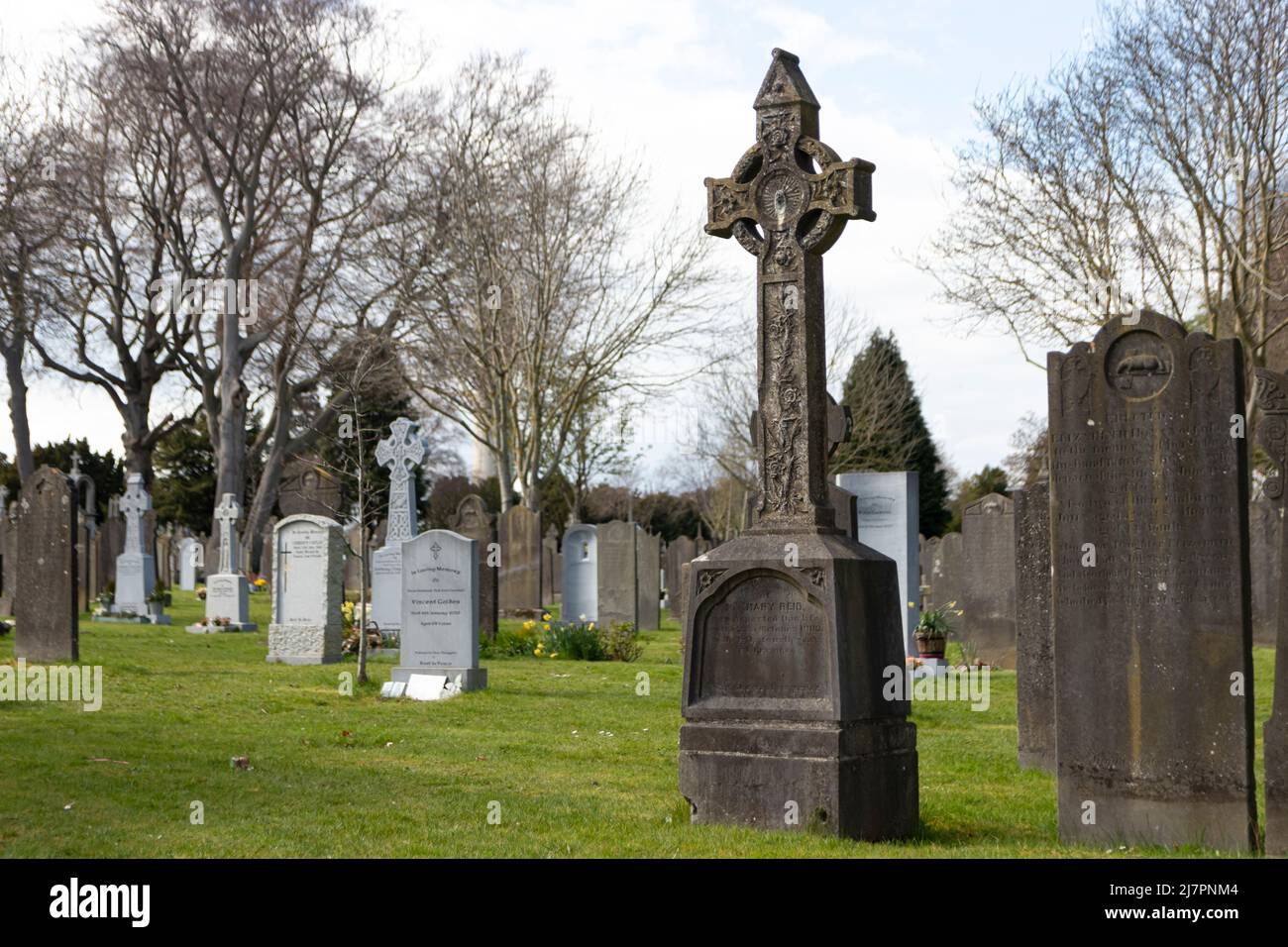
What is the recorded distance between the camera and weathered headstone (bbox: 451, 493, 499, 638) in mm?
21281

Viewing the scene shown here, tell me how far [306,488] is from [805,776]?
38.2 metres

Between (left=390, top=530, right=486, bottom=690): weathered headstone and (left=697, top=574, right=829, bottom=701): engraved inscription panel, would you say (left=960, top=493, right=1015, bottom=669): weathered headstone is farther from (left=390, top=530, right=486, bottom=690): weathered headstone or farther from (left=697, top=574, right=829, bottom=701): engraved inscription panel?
(left=697, top=574, right=829, bottom=701): engraved inscription panel

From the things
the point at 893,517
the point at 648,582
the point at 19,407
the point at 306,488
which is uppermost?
the point at 19,407

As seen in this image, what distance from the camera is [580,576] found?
2662 centimetres

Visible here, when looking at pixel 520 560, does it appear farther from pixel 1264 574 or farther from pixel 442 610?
pixel 1264 574

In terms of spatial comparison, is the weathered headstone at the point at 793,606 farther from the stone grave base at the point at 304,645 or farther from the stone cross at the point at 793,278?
the stone grave base at the point at 304,645

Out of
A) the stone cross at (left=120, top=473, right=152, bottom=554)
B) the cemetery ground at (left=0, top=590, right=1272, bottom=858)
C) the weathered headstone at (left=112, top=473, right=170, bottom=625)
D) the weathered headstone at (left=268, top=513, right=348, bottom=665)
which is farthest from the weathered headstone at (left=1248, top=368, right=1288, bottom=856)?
the stone cross at (left=120, top=473, right=152, bottom=554)

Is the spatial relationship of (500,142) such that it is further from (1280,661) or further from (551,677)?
(1280,661)

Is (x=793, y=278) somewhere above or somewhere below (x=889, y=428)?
below

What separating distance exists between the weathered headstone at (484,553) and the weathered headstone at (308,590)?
197 centimetres

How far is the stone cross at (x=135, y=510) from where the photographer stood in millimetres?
27438

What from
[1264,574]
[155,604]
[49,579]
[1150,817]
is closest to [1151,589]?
[1150,817]

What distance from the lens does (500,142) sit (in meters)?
33.5

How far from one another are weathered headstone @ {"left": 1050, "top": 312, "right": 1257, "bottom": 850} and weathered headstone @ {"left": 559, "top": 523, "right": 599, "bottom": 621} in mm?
19057
